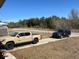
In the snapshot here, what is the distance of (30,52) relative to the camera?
1556cm

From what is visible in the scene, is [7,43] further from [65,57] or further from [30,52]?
[65,57]

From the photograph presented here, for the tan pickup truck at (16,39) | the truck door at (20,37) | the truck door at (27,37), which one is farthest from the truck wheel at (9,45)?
the truck door at (27,37)

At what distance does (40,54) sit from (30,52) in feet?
3.63

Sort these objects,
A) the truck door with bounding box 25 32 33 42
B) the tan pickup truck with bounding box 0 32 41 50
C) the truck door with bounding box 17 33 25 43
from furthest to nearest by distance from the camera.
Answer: the truck door with bounding box 25 32 33 42
the truck door with bounding box 17 33 25 43
the tan pickup truck with bounding box 0 32 41 50

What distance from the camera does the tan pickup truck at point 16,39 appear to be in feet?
53.9

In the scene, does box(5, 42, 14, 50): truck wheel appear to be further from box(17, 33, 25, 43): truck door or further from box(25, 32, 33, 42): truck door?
box(25, 32, 33, 42): truck door

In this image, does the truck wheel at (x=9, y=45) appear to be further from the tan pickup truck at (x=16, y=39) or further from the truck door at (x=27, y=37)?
the truck door at (x=27, y=37)

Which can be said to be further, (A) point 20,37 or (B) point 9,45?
(A) point 20,37

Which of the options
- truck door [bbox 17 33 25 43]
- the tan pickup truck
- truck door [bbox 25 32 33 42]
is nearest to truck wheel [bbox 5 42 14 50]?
the tan pickup truck

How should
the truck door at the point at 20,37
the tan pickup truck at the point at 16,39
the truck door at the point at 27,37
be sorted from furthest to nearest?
the truck door at the point at 27,37
the truck door at the point at 20,37
the tan pickup truck at the point at 16,39

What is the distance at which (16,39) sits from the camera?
17.5m

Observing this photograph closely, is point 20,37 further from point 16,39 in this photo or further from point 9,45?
point 9,45

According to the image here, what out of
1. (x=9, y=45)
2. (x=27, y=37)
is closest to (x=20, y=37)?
(x=27, y=37)

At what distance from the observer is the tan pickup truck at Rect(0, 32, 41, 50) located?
16434 mm
